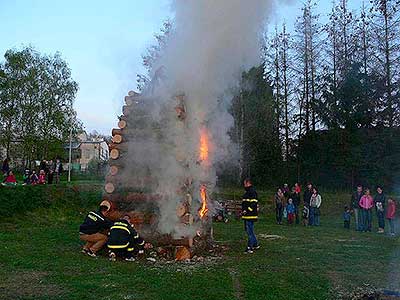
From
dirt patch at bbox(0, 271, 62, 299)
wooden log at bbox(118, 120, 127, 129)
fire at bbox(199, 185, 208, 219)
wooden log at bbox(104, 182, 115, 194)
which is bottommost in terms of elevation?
dirt patch at bbox(0, 271, 62, 299)

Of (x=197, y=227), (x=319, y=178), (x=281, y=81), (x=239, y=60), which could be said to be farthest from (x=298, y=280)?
(x=281, y=81)

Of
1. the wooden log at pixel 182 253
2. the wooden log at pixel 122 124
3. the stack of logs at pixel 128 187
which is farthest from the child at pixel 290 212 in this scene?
the wooden log at pixel 182 253

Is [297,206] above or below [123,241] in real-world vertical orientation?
above

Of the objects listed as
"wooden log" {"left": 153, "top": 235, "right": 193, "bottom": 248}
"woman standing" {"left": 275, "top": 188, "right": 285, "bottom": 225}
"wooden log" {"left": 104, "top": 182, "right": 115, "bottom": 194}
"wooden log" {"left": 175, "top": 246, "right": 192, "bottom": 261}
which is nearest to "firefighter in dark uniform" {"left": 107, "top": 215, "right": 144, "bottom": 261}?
"wooden log" {"left": 153, "top": 235, "right": 193, "bottom": 248}

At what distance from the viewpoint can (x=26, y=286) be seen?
27.6 ft

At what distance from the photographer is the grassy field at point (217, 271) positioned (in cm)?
798

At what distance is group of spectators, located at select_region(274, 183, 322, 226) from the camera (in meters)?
20.0

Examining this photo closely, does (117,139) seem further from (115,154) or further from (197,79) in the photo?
(197,79)

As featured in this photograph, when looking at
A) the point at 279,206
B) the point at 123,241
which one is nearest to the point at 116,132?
the point at 123,241

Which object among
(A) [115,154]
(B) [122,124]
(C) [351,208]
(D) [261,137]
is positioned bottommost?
(C) [351,208]

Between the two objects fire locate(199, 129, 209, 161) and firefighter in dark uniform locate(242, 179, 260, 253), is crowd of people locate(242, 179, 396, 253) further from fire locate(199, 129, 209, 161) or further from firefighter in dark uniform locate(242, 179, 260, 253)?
fire locate(199, 129, 209, 161)

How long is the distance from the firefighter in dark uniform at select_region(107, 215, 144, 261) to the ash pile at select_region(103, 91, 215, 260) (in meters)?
0.78

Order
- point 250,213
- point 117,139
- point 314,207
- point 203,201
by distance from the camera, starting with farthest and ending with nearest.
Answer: point 314,207 → point 117,139 → point 250,213 → point 203,201

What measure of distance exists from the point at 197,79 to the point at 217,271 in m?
4.73
